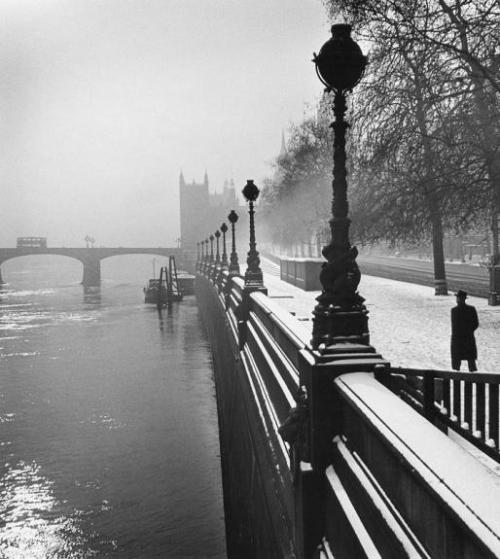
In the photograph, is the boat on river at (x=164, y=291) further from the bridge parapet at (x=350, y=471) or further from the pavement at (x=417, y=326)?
the bridge parapet at (x=350, y=471)

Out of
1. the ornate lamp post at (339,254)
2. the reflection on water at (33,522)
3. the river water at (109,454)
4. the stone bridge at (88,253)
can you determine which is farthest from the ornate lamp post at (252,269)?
the stone bridge at (88,253)

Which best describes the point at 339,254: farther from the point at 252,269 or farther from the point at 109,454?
the point at 109,454

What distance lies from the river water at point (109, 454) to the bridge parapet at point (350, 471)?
4584 millimetres

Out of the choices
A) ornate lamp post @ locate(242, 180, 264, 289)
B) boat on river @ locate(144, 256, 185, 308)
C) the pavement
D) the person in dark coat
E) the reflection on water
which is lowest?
the reflection on water

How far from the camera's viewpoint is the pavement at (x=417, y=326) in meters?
11.5

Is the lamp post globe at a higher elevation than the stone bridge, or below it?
higher

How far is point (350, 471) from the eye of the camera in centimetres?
479

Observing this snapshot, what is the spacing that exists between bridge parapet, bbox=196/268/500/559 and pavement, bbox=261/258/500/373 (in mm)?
3021

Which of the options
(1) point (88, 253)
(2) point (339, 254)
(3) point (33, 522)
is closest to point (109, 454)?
(3) point (33, 522)

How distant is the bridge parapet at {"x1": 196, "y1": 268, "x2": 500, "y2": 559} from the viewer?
9.71 feet

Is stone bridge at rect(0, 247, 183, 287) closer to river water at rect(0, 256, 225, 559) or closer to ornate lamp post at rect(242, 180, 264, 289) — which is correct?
river water at rect(0, 256, 225, 559)

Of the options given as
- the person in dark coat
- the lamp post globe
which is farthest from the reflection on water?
the lamp post globe

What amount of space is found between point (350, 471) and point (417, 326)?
37.7 feet

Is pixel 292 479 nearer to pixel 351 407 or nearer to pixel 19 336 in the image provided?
pixel 351 407
